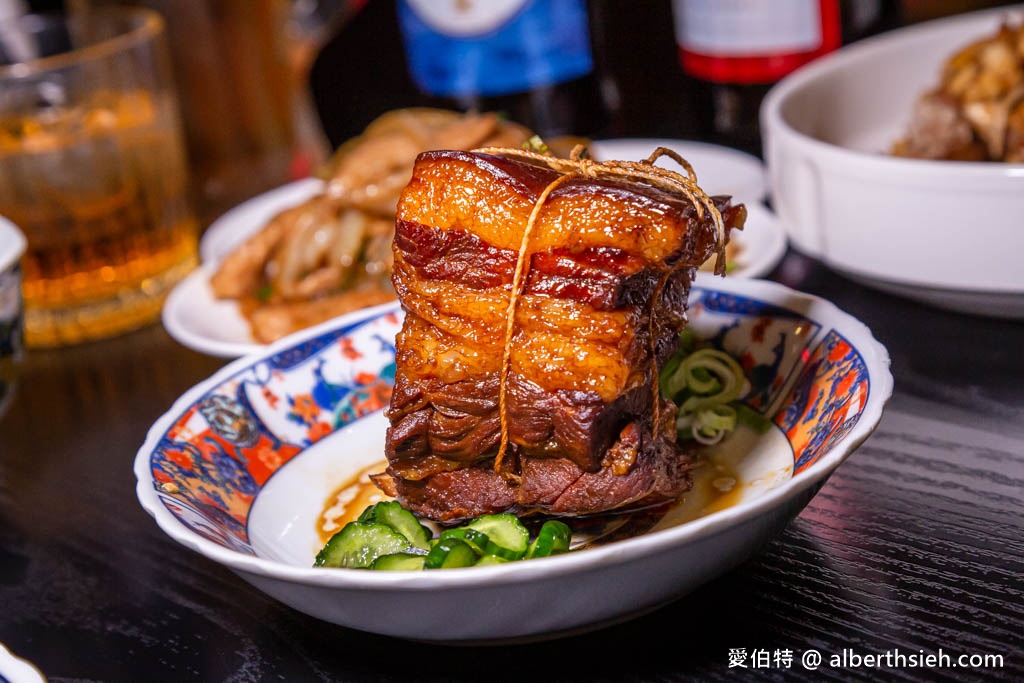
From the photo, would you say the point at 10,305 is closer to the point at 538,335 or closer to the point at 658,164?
the point at 538,335

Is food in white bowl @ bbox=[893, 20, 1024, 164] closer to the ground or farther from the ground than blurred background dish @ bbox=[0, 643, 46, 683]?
closer to the ground

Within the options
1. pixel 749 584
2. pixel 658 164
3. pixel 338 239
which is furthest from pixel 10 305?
pixel 658 164

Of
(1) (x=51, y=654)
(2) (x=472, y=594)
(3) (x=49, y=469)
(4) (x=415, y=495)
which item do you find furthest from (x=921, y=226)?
(3) (x=49, y=469)

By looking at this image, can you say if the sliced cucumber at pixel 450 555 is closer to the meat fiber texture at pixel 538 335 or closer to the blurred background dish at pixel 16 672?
the meat fiber texture at pixel 538 335

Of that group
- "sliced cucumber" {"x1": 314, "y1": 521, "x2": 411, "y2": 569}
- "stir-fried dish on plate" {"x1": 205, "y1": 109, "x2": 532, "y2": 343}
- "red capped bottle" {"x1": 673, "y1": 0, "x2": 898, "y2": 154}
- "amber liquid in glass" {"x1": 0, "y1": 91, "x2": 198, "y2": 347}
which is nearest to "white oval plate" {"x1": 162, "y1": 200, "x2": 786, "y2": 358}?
"stir-fried dish on plate" {"x1": 205, "y1": 109, "x2": 532, "y2": 343}

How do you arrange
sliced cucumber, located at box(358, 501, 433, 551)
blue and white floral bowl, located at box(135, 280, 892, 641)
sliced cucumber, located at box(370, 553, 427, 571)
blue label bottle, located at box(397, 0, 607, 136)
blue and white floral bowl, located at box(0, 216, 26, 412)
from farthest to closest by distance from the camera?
1. blue label bottle, located at box(397, 0, 607, 136)
2. blue and white floral bowl, located at box(0, 216, 26, 412)
3. sliced cucumber, located at box(358, 501, 433, 551)
4. sliced cucumber, located at box(370, 553, 427, 571)
5. blue and white floral bowl, located at box(135, 280, 892, 641)

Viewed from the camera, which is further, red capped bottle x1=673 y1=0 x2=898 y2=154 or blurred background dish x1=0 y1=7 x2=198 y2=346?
red capped bottle x1=673 y1=0 x2=898 y2=154

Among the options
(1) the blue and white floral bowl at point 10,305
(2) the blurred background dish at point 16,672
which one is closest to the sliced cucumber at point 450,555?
(2) the blurred background dish at point 16,672

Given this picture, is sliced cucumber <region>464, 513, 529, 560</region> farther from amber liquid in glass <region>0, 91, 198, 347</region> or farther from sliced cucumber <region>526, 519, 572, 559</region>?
amber liquid in glass <region>0, 91, 198, 347</region>
